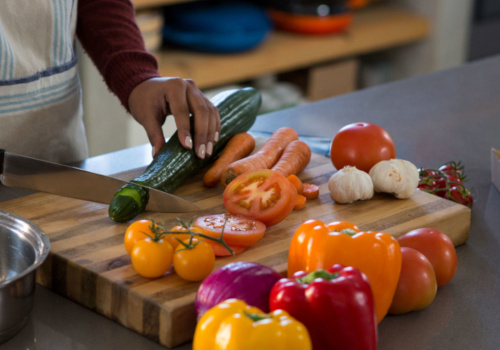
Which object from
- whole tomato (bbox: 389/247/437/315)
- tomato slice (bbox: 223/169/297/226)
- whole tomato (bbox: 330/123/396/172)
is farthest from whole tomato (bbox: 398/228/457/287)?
whole tomato (bbox: 330/123/396/172)

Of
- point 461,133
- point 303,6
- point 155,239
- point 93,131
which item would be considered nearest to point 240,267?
point 155,239

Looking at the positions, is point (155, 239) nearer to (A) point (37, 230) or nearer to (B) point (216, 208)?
(A) point (37, 230)

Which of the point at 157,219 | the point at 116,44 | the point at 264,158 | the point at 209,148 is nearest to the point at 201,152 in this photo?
the point at 209,148

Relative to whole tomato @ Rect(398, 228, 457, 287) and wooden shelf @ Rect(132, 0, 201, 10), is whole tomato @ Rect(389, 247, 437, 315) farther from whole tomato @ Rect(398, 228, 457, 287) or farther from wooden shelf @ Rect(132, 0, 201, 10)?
wooden shelf @ Rect(132, 0, 201, 10)

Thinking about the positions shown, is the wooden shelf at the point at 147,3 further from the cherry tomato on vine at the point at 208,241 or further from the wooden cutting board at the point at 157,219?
the cherry tomato on vine at the point at 208,241

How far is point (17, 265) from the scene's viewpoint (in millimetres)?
1042

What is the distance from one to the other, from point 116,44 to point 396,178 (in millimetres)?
690

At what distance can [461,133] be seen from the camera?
1.83 metres

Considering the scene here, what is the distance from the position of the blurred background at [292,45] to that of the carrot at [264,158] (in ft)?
3.04

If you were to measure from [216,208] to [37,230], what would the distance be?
15.7 inches

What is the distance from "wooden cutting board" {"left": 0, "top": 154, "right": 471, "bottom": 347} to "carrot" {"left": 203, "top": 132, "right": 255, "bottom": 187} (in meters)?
0.02

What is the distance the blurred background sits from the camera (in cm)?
295

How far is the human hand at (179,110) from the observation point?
57.7 inches

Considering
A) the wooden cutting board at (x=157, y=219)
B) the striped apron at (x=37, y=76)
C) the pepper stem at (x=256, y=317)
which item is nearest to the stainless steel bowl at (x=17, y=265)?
the wooden cutting board at (x=157, y=219)
